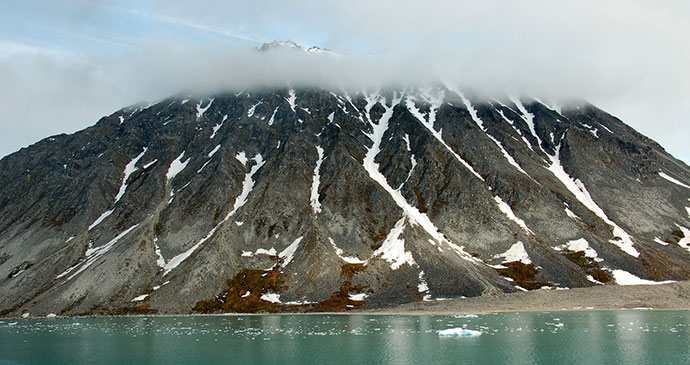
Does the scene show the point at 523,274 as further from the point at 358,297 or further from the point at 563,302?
the point at 358,297

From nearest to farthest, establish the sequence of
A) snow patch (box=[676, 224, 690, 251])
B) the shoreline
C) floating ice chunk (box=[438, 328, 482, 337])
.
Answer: floating ice chunk (box=[438, 328, 482, 337])
the shoreline
snow patch (box=[676, 224, 690, 251])

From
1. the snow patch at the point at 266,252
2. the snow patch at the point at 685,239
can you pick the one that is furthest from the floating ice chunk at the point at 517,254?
the snow patch at the point at 266,252

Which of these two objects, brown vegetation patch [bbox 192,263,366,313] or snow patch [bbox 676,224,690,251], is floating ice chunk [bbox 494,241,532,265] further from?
snow patch [bbox 676,224,690,251]

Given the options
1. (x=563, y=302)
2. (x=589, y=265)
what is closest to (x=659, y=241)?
(x=589, y=265)

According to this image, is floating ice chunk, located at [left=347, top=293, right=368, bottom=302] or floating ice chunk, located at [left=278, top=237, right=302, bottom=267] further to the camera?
floating ice chunk, located at [left=278, top=237, right=302, bottom=267]

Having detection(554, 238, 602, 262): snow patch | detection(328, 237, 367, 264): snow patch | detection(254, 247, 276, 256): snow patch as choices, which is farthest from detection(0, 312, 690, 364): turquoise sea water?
detection(254, 247, 276, 256): snow patch

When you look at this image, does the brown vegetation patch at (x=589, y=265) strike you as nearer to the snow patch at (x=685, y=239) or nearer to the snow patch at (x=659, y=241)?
the snow patch at (x=659, y=241)

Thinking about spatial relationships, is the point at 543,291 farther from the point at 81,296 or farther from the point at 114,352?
the point at 81,296
